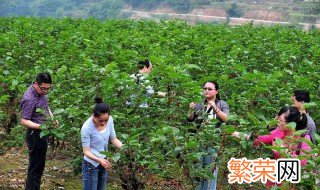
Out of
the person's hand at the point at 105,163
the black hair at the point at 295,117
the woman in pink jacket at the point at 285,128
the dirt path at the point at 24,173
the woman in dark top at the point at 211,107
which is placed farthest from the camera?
the dirt path at the point at 24,173

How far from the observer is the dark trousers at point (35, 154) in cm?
624

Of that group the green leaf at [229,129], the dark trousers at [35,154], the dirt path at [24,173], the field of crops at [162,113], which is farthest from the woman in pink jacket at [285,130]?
the dirt path at [24,173]

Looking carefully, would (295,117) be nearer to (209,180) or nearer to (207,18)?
(209,180)

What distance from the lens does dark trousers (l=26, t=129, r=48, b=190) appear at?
6238 millimetres

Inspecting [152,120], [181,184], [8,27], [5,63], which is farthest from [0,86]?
[8,27]

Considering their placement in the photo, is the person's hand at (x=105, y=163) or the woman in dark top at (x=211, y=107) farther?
the woman in dark top at (x=211, y=107)

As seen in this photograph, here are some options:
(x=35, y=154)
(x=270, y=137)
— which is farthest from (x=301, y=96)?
(x=35, y=154)

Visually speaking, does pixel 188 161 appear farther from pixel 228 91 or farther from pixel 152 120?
pixel 228 91

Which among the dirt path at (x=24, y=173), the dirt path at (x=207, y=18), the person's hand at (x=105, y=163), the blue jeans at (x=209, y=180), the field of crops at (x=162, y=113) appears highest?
the field of crops at (x=162, y=113)

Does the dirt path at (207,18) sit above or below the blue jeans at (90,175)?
below

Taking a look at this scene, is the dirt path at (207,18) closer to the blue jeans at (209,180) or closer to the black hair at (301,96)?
the black hair at (301,96)

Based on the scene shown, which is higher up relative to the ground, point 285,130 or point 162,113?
point 285,130

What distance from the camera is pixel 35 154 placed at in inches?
249

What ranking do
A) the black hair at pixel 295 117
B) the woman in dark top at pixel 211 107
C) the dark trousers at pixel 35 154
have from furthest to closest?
the dark trousers at pixel 35 154 < the woman in dark top at pixel 211 107 < the black hair at pixel 295 117
